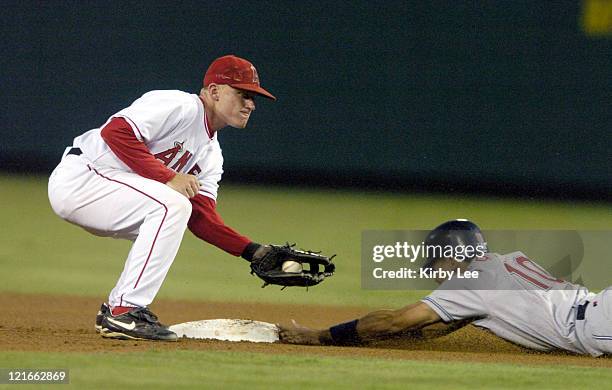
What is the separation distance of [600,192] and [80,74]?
5738 millimetres

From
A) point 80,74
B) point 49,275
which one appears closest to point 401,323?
point 49,275

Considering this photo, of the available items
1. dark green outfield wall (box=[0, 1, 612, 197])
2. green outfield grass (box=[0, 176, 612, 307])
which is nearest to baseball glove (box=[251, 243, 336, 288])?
green outfield grass (box=[0, 176, 612, 307])

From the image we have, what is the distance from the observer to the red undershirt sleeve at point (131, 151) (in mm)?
4848

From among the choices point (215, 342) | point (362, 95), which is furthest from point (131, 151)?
point (362, 95)

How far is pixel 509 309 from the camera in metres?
4.72

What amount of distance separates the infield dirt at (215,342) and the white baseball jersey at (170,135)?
0.86m

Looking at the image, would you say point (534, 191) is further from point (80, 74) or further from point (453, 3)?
point (80, 74)

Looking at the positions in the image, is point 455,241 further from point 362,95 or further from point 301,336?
point 362,95

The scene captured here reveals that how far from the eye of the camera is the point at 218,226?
5348mm

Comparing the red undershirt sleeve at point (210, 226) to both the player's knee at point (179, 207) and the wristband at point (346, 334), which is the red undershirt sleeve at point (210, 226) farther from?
the wristband at point (346, 334)

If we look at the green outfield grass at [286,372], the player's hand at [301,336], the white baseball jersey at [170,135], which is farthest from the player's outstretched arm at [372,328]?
the white baseball jersey at [170,135]

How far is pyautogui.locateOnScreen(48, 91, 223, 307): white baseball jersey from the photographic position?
473 cm

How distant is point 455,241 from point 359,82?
6814 millimetres

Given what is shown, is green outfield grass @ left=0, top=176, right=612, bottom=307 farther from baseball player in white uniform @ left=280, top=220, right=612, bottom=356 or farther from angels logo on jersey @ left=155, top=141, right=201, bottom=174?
baseball player in white uniform @ left=280, top=220, right=612, bottom=356
